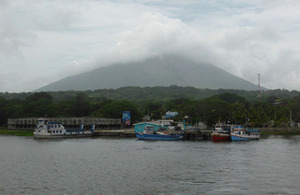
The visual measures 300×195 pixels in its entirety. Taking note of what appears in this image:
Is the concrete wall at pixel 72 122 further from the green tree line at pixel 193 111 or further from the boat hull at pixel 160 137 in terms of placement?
the boat hull at pixel 160 137

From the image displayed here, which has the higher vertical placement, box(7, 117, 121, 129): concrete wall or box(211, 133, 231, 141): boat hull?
box(7, 117, 121, 129): concrete wall

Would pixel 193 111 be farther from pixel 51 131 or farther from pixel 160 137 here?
pixel 51 131

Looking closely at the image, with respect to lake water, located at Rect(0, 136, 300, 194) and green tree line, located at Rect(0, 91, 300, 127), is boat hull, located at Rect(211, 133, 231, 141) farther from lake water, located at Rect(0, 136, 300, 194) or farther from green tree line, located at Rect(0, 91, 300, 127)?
lake water, located at Rect(0, 136, 300, 194)

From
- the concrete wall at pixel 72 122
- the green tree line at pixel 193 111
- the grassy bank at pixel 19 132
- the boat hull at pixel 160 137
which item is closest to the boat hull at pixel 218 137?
the boat hull at pixel 160 137

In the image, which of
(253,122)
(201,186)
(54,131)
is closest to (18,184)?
(201,186)

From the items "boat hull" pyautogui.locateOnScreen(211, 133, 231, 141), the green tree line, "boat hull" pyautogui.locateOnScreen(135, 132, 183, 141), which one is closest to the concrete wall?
the green tree line

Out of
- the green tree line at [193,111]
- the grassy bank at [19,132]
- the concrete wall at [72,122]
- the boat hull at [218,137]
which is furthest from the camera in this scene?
the concrete wall at [72,122]

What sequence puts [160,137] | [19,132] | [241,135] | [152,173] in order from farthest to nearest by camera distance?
[19,132]
[160,137]
[241,135]
[152,173]

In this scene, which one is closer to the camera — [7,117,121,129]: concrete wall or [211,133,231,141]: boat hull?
[211,133,231,141]: boat hull

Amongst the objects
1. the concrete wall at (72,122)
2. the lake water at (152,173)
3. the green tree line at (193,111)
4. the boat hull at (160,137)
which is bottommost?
the lake water at (152,173)

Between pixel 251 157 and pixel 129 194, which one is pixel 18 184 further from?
pixel 251 157

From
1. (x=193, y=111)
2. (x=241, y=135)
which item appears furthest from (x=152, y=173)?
(x=193, y=111)

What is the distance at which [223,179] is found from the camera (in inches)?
1135

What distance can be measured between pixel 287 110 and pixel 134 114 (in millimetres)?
52133
